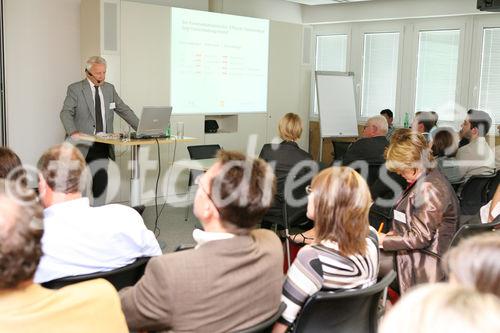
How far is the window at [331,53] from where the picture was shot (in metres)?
9.27

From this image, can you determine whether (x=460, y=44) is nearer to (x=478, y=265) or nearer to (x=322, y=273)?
(x=322, y=273)

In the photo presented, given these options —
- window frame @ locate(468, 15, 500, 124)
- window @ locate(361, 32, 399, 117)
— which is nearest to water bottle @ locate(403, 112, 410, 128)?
window @ locate(361, 32, 399, 117)

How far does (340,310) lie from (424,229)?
126 cm

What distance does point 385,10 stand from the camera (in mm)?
8508

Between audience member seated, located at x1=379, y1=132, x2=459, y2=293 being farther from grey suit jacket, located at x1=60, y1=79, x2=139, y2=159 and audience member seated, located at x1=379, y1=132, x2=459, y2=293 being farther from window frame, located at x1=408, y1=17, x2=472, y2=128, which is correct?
window frame, located at x1=408, y1=17, x2=472, y2=128

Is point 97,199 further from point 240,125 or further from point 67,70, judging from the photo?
point 240,125

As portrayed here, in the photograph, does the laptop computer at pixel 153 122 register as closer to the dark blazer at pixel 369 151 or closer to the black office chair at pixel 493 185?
the dark blazer at pixel 369 151

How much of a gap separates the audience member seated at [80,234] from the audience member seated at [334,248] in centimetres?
67

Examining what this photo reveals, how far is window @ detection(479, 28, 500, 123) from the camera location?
762 cm

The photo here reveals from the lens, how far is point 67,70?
6.68 meters

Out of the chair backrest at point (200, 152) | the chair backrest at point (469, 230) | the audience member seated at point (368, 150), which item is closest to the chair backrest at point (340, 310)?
the chair backrest at point (469, 230)

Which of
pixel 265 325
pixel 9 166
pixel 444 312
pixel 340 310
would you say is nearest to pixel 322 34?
pixel 9 166

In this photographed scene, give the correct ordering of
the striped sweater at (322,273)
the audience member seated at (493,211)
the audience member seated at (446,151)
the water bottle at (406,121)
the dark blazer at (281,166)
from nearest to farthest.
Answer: the striped sweater at (322,273) → the audience member seated at (493,211) → the dark blazer at (281,166) → the audience member seated at (446,151) → the water bottle at (406,121)

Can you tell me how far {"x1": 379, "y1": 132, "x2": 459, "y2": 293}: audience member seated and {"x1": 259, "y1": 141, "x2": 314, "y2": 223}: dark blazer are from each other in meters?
1.39
